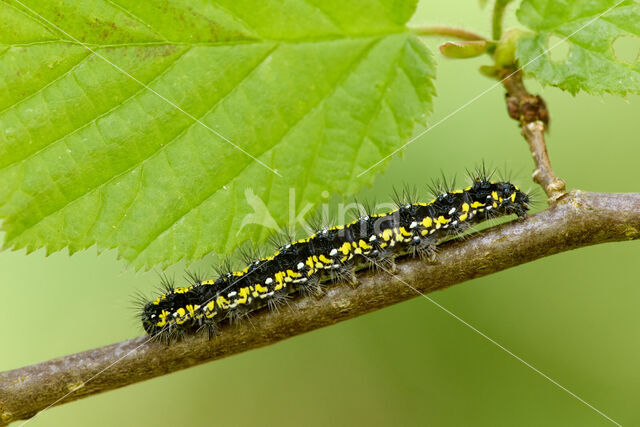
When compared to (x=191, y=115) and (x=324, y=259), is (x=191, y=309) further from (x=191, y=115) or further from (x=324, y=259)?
(x=191, y=115)

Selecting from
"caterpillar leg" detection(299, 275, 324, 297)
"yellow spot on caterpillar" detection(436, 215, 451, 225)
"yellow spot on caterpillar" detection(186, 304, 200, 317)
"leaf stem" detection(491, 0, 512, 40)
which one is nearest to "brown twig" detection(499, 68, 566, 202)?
"leaf stem" detection(491, 0, 512, 40)

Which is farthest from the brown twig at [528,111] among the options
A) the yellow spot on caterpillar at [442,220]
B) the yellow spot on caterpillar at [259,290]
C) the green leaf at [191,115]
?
the yellow spot on caterpillar at [259,290]

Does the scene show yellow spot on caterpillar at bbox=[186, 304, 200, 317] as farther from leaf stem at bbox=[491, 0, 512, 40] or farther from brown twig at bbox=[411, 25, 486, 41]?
leaf stem at bbox=[491, 0, 512, 40]

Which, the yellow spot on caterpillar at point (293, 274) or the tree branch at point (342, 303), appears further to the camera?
the yellow spot on caterpillar at point (293, 274)

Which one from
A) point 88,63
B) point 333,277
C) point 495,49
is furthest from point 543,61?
point 88,63

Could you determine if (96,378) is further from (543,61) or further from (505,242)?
(543,61)

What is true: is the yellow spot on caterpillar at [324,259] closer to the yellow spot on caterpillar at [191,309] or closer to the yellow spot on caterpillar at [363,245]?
the yellow spot on caterpillar at [363,245]
